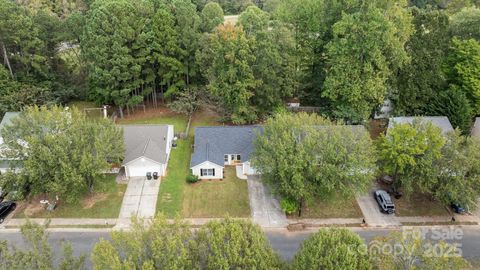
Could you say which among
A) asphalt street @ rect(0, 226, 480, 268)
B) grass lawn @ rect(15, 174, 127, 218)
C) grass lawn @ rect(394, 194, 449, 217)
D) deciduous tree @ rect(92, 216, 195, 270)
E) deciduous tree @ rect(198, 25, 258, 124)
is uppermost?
deciduous tree @ rect(198, 25, 258, 124)

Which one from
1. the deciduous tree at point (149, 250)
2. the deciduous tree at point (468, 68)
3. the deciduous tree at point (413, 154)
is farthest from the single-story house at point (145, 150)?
the deciduous tree at point (468, 68)

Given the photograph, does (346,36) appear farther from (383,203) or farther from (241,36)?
(383,203)

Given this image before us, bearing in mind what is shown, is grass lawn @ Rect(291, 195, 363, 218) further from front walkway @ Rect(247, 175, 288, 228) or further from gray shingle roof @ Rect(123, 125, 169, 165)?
gray shingle roof @ Rect(123, 125, 169, 165)

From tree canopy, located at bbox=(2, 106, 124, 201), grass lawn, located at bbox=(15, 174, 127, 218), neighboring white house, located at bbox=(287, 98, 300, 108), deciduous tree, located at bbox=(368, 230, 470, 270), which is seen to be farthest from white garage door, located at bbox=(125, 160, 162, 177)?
deciduous tree, located at bbox=(368, 230, 470, 270)

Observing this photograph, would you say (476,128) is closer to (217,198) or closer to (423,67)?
(423,67)

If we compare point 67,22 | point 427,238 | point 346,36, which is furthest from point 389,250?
point 67,22

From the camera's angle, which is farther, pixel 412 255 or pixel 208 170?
pixel 208 170

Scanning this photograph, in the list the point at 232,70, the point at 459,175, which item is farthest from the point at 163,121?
the point at 459,175
